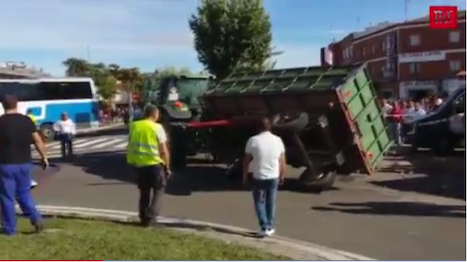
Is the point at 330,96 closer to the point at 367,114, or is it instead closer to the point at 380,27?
the point at 367,114

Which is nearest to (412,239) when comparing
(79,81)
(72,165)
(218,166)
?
(218,166)

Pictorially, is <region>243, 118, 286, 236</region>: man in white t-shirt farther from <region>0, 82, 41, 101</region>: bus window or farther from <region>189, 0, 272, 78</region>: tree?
<region>0, 82, 41, 101</region>: bus window

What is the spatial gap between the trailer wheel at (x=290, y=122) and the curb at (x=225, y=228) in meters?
3.36

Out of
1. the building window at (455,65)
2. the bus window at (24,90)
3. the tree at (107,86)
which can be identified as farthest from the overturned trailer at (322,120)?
the tree at (107,86)

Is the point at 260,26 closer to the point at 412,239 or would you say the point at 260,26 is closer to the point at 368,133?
the point at 368,133

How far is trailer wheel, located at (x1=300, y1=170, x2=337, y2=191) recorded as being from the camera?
1346cm

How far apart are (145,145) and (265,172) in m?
1.67

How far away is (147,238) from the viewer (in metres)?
8.23

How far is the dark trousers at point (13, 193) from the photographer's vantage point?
8.50 meters

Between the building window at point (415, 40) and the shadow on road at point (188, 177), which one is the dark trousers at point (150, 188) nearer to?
the shadow on road at point (188, 177)

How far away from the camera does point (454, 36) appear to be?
65000 millimetres

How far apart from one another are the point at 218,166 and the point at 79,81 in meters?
25.0

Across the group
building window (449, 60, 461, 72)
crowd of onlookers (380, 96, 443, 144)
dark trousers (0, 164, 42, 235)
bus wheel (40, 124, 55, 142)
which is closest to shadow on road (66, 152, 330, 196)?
dark trousers (0, 164, 42, 235)
